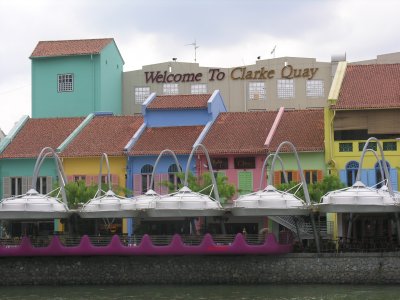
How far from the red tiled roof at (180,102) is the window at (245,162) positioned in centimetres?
521

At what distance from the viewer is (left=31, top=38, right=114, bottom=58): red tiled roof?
80.7 m

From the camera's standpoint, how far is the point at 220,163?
68.8 m

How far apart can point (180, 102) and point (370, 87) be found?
13.4 meters

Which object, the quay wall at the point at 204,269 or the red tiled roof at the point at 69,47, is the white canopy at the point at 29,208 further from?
the red tiled roof at the point at 69,47

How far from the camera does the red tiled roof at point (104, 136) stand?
232 feet

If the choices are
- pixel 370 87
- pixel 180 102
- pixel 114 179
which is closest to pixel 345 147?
pixel 370 87

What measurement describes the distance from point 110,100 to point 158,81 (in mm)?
4287

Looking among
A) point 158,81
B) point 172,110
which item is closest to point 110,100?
point 158,81

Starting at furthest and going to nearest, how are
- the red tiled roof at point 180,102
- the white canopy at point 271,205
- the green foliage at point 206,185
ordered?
the red tiled roof at point 180,102 < the green foliage at point 206,185 < the white canopy at point 271,205

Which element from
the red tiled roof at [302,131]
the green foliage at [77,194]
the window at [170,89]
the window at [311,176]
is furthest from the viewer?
the window at [170,89]

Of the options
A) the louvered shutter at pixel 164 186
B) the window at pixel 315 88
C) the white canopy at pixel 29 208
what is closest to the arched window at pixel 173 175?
the louvered shutter at pixel 164 186

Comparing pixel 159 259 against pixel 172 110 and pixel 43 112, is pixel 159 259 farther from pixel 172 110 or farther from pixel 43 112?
pixel 43 112

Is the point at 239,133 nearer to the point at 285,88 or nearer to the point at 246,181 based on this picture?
the point at 246,181

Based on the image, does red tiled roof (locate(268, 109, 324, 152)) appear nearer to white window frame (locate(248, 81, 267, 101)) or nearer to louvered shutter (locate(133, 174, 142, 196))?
louvered shutter (locate(133, 174, 142, 196))
